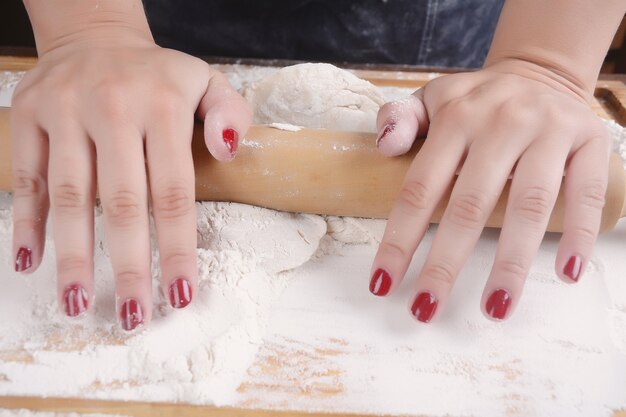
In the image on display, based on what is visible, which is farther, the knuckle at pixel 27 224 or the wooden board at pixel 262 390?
the knuckle at pixel 27 224

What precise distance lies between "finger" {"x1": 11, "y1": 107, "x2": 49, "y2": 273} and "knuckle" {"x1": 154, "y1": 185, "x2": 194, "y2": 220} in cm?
18

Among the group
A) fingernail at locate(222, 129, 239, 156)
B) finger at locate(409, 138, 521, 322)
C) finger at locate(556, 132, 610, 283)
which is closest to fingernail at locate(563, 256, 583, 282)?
finger at locate(556, 132, 610, 283)

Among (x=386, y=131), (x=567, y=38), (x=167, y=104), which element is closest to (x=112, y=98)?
(x=167, y=104)

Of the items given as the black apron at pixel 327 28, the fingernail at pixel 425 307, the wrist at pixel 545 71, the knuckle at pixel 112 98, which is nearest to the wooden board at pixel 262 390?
the fingernail at pixel 425 307

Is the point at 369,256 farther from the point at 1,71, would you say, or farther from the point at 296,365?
the point at 1,71

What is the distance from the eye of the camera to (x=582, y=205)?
79cm

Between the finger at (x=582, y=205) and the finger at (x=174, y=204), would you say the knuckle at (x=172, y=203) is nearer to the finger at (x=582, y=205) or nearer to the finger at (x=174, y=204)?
the finger at (x=174, y=204)

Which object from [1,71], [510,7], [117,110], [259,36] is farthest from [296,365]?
[1,71]

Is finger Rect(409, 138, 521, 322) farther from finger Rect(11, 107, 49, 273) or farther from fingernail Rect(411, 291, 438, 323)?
finger Rect(11, 107, 49, 273)

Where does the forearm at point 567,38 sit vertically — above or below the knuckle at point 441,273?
above

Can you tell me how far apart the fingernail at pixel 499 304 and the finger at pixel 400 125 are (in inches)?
10.5

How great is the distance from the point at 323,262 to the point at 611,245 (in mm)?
501

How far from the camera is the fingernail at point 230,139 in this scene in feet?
2.67

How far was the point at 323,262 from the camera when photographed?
0.89m
